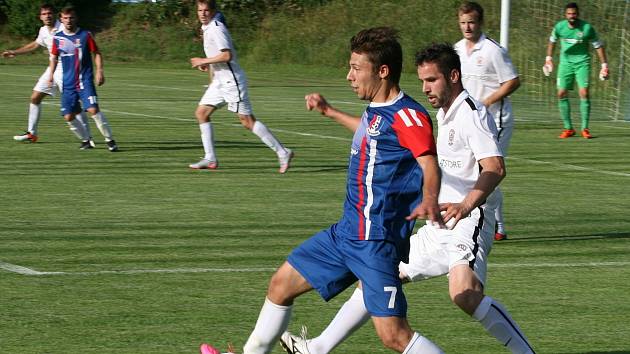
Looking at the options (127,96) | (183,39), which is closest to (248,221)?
(127,96)

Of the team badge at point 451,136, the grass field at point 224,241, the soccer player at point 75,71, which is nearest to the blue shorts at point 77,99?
the soccer player at point 75,71

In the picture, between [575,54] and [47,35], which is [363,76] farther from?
[575,54]

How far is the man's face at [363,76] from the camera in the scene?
18.4 feet

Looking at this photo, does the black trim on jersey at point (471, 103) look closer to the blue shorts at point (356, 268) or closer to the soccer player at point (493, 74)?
the blue shorts at point (356, 268)

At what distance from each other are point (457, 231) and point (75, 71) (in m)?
11.2

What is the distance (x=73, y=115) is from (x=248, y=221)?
616cm

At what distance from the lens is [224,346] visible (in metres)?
6.78

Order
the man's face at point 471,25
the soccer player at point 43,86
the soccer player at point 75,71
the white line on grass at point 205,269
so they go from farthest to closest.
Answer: the soccer player at point 43,86 → the soccer player at point 75,71 → the man's face at point 471,25 → the white line on grass at point 205,269

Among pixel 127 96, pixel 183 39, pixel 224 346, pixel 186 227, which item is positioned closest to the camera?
pixel 224 346

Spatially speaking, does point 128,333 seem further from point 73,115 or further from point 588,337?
point 73,115

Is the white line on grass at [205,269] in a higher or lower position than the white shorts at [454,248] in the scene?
lower

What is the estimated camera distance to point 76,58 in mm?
16656

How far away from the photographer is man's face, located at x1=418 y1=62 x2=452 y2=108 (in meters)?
6.05

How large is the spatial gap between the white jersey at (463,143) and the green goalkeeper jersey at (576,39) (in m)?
13.9
